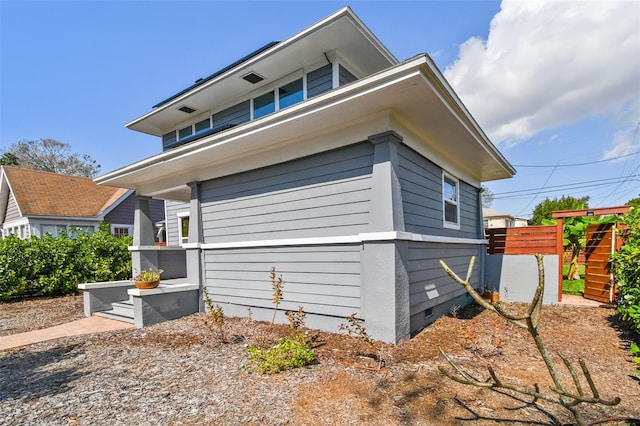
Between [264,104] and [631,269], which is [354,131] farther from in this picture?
[631,269]

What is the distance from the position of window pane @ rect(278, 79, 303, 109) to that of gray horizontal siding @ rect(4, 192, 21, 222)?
52.5ft

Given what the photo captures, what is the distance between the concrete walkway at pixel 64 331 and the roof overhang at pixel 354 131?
3279 mm

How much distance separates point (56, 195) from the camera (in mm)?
15688

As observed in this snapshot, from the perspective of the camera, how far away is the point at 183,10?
6.78m

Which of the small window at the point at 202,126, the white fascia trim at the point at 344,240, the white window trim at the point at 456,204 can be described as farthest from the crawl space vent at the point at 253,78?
the white window trim at the point at 456,204

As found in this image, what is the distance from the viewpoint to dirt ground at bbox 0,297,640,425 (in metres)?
2.50

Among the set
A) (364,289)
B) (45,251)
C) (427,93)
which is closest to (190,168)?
(364,289)

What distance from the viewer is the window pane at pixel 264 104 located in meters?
7.41

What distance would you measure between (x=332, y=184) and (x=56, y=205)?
1692cm

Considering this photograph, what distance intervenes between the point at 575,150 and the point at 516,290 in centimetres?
3278

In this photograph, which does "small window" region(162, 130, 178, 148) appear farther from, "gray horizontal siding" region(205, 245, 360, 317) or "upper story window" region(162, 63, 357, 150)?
"gray horizontal siding" region(205, 245, 360, 317)

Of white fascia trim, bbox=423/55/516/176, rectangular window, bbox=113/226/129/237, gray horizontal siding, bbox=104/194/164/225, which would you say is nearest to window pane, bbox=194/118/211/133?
white fascia trim, bbox=423/55/516/176

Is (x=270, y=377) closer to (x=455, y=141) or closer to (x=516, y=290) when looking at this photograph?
(x=455, y=141)

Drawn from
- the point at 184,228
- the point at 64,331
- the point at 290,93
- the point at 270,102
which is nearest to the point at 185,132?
the point at 184,228
